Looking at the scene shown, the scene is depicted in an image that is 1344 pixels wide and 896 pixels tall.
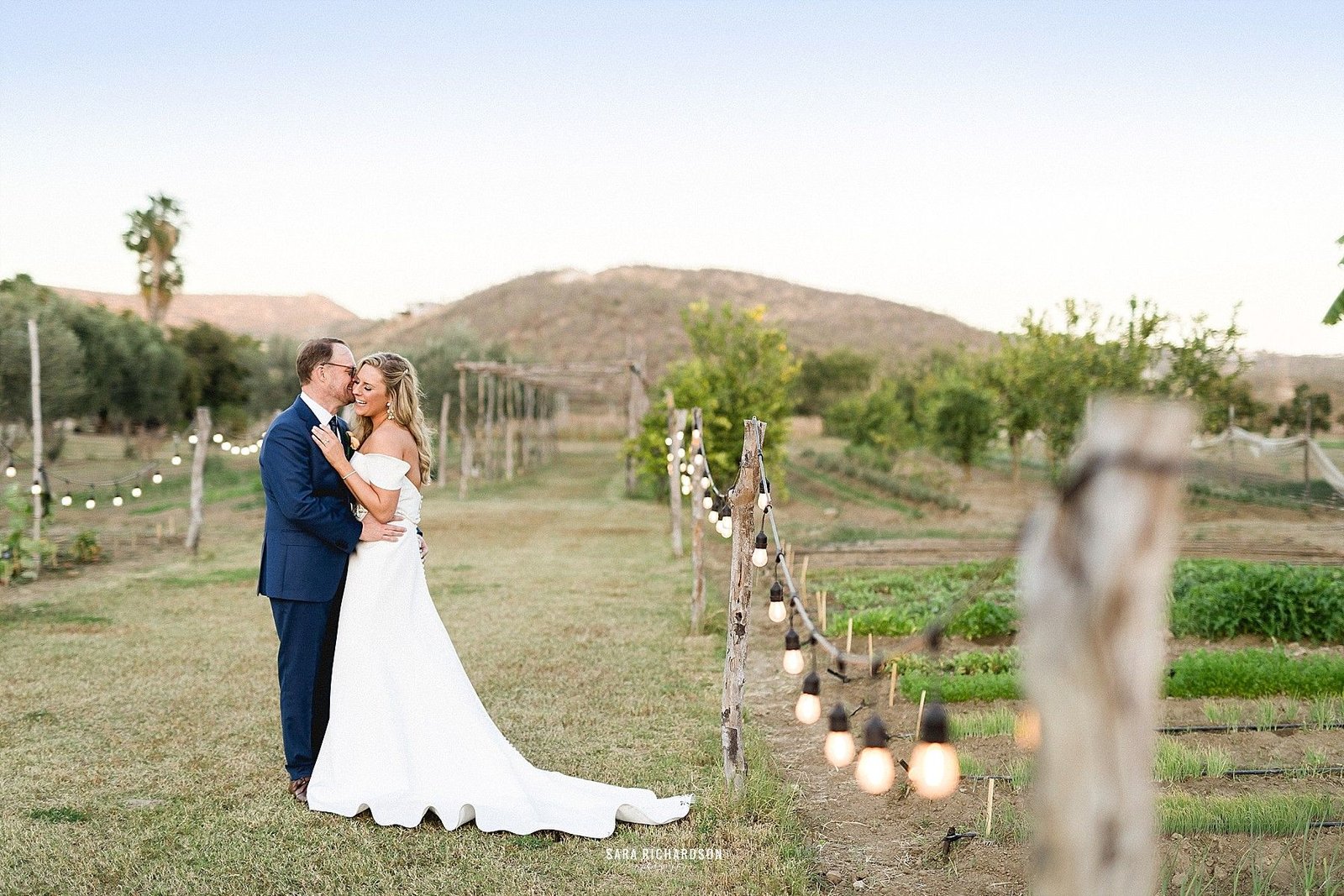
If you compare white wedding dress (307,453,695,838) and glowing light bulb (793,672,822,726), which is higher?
glowing light bulb (793,672,822,726)

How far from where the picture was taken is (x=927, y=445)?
96.5 ft

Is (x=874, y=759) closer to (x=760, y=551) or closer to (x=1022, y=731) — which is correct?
(x=760, y=551)

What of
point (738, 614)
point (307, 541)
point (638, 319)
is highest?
point (638, 319)

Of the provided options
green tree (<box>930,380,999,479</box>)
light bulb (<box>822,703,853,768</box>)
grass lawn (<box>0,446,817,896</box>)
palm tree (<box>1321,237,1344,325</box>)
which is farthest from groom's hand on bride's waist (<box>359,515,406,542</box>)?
green tree (<box>930,380,999,479</box>)

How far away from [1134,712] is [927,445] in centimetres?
2878

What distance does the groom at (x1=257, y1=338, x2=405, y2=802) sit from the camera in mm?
4961

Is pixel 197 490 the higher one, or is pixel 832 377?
pixel 832 377

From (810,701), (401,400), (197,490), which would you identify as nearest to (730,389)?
(197,490)

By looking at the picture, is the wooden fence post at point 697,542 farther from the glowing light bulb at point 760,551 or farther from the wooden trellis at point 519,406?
the wooden trellis at point 519,406

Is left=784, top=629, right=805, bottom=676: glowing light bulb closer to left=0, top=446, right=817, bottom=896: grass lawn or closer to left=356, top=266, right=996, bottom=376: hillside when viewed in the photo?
left=0, top=446, right=817, bottom=896: grass lawn

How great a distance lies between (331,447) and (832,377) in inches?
2713

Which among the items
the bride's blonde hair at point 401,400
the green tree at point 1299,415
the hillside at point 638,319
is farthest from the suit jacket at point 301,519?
the hillside at point 638,319

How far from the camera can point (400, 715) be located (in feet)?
16.2

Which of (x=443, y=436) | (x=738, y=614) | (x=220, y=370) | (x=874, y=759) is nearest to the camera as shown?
(x=874, y=759)
